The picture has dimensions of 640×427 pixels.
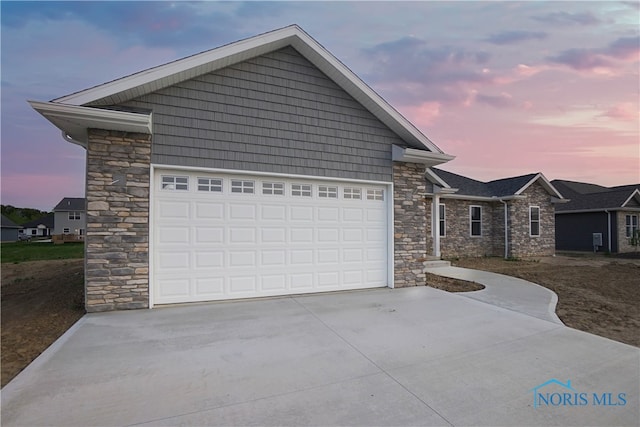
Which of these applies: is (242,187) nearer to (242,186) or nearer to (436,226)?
(242,186)

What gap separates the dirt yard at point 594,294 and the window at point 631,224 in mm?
9106

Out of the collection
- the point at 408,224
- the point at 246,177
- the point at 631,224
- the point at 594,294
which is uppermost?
the point at 246,177

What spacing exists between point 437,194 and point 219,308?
10.3m

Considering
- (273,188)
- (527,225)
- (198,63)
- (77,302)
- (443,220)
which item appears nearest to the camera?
(198,63)

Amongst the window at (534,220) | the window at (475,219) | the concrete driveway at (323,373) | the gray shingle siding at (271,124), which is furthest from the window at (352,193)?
the window at (534,220)

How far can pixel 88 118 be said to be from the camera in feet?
16.9

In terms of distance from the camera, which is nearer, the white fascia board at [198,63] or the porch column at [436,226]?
the white fascia board at [198,63]

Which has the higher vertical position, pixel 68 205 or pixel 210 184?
pixel 68 205

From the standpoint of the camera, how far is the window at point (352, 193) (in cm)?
751

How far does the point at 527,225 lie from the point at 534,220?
29.1 inches

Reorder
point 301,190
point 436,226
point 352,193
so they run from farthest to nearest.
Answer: point 436,226, point 352,193, point 301,190

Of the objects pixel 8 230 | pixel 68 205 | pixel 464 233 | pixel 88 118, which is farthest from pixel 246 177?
pixel 8 230

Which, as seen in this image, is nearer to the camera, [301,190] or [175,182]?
[175,182]

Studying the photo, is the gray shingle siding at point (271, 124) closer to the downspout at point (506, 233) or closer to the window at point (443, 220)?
the window at point (443, 220)
